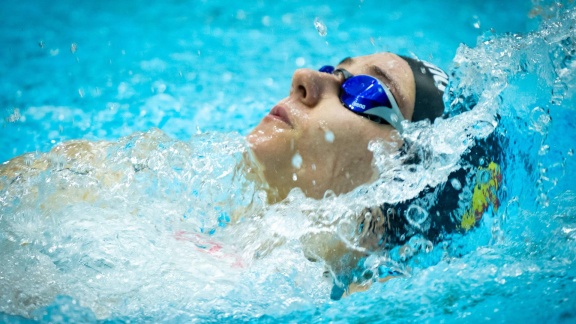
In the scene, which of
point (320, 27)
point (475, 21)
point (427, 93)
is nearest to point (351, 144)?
point (427, 93)

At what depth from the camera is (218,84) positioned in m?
3.61

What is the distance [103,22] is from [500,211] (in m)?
3.00

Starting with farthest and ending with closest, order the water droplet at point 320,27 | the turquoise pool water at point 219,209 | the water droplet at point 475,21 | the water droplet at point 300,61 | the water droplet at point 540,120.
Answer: the water droplet at point 475,21, the water droplet at point 320,27, the water droplet at point 300,61, the water droplet at point 540,120, the turquoise pool water at point 219,209

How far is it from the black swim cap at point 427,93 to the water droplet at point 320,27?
1.96 metres

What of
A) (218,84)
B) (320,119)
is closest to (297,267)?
(320,119)

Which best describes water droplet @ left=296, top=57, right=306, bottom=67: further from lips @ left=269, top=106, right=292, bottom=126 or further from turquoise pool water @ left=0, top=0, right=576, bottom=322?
lips @ left=269, top=106, right=292, bottom=126

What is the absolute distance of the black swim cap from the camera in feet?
6.36

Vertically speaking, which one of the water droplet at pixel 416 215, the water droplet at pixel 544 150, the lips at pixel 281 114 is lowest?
the water droplet at pixel 416 215

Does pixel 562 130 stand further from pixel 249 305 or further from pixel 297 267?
pixel 249 305

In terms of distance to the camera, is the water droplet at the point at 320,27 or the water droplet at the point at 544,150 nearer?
the water droplet at the point at 544,150

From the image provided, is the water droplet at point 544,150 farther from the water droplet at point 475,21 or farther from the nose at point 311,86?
the water droplet at point 475,21

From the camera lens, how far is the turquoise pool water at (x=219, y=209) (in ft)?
5.32

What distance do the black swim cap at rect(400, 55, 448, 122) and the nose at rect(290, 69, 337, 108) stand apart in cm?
27

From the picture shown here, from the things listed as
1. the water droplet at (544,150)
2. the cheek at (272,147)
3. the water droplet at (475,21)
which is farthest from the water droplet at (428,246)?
the water droplet at (475,21)
